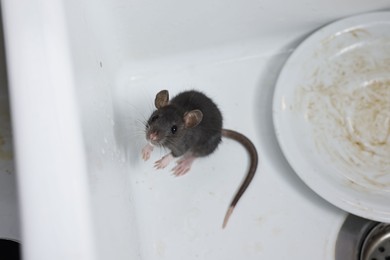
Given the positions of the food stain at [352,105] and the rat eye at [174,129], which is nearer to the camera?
the rat eye at [174,129]

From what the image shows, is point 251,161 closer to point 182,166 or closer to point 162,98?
point 182,166

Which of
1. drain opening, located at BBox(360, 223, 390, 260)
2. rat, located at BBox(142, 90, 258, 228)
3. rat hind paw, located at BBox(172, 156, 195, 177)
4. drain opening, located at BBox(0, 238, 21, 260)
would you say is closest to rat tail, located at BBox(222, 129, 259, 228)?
rat, located at BBox(142, 90, 258, 228)

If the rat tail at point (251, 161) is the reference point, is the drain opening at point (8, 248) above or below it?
below

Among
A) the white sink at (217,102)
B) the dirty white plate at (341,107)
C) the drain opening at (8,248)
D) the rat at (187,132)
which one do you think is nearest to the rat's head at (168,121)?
the rat at (187,132)

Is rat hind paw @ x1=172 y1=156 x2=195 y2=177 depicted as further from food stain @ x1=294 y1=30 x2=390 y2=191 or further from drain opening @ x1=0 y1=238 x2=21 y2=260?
drain opening @ x1=0 y1=238 x2=21 y2=260

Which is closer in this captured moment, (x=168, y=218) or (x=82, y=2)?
(x=82, y=2)

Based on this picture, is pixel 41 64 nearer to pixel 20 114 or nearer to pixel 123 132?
pixel 20 114

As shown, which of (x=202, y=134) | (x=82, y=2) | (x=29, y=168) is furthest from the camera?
(x=202, y=134)

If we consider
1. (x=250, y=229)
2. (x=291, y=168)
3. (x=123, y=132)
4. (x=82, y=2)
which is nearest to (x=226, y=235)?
(x=250, y=229)

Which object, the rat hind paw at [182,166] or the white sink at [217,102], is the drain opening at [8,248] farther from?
the rat hind paw at [182,166]
